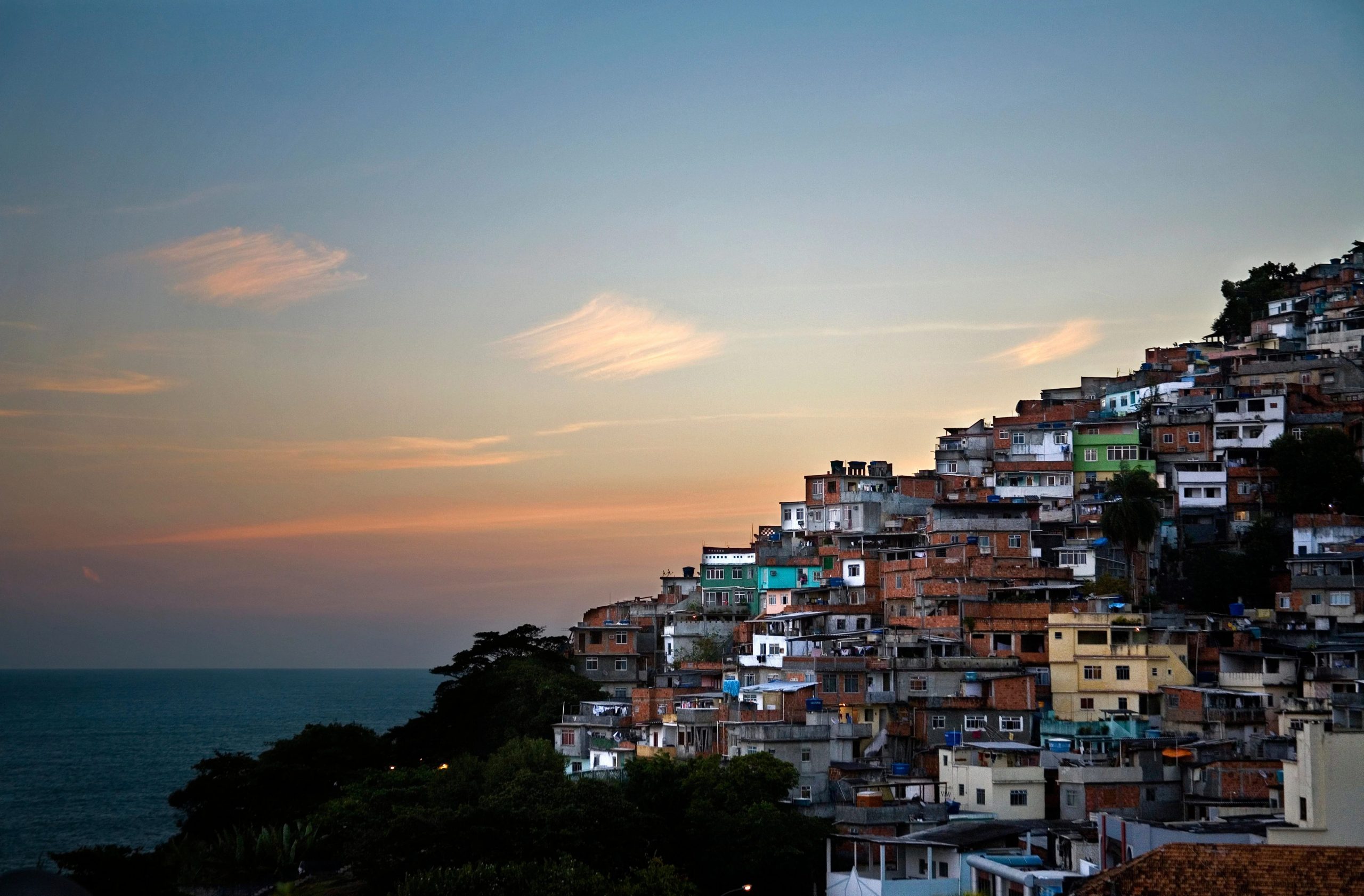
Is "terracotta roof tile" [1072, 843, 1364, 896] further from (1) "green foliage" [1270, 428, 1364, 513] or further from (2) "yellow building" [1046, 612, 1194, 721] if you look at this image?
(1) "green foliage" [1270, 428, 1364, 513]

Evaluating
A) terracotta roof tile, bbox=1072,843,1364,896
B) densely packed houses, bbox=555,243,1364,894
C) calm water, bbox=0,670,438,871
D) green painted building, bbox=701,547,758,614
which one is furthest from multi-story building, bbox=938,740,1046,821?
calm water, bbox=0,670,438,871

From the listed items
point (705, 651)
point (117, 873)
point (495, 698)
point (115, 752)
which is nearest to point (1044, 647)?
point (705, 651)

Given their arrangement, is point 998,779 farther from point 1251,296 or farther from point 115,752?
point 115,752

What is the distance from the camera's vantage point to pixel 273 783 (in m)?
55.5

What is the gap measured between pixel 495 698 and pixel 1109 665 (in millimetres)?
25129

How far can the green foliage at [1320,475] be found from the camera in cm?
5469

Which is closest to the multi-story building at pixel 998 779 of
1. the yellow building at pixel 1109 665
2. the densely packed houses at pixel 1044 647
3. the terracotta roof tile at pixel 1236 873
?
the densely packed houses at pixel 1044 647

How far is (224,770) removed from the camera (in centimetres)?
5622

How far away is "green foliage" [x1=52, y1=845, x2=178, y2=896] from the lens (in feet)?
115

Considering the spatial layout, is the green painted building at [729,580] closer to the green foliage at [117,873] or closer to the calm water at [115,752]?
the calm water at [115,752]

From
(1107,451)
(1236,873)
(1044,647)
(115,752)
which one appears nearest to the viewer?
(1236,873)

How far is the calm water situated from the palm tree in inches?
1615

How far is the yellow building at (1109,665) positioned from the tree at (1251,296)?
3814 centimetres

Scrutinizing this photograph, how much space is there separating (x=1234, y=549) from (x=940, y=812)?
2314cm
